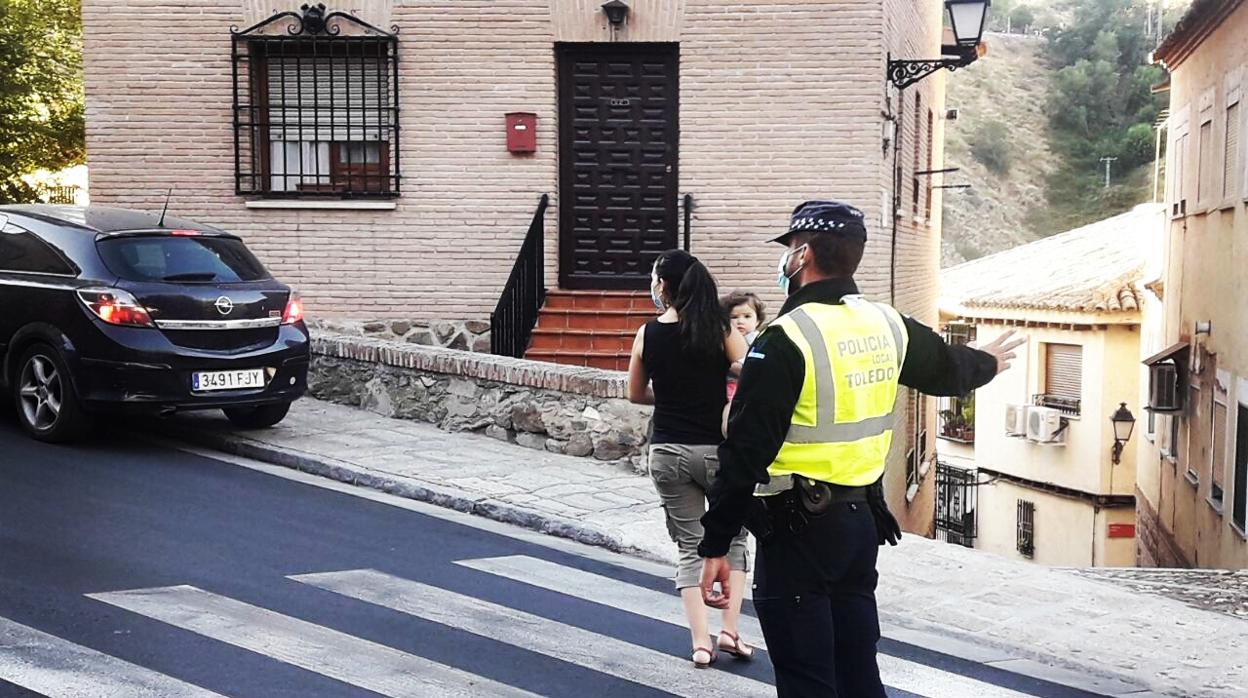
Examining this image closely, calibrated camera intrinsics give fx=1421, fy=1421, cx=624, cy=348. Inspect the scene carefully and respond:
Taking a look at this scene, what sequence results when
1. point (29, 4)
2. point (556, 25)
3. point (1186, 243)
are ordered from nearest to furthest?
point (556, 25) → point (1186, 243) → point (29, 4)

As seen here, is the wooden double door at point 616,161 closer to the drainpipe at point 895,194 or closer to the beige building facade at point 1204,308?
the drainpipe at point 895,194

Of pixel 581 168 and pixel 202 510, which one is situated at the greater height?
pixel 581 168

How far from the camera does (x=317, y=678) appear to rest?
5.35 meters

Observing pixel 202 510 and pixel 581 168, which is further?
pixel 581 168

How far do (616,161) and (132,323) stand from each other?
562cm

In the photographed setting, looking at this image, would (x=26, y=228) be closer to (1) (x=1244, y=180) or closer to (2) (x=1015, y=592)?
(2) (x=1015, y=592)

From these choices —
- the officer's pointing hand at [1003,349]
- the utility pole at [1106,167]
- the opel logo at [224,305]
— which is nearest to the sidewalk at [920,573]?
the opel logo at [224,305]

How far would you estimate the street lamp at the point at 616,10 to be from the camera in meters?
13.2

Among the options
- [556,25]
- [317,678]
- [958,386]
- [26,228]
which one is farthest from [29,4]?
[958,386]

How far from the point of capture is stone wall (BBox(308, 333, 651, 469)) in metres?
10.0

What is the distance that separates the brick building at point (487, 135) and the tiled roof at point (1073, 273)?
11254 millimetres

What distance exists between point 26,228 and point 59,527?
3411 mm

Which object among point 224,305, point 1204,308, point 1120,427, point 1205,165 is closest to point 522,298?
point 224,305

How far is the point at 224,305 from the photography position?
9680 millimetres
